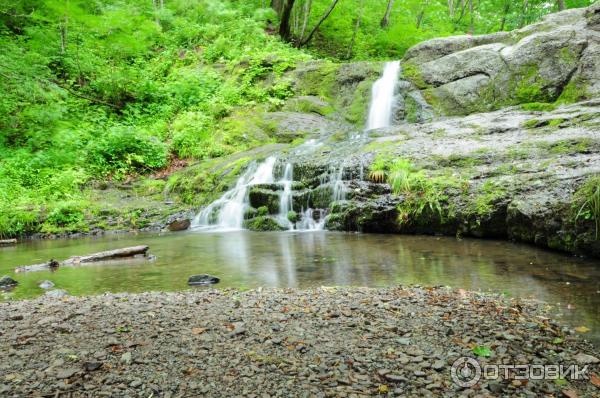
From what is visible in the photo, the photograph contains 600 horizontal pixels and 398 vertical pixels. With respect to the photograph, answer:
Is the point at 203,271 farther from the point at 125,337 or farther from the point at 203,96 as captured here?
the point at 203,96

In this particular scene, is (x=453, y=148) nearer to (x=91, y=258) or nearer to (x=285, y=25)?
(x=91, y=258)

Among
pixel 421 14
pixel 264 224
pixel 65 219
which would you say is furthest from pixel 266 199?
pixel 421 14

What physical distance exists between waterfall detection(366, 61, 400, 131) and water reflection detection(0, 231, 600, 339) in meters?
7.08

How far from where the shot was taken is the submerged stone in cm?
527

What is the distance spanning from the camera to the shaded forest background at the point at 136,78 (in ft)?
40.7

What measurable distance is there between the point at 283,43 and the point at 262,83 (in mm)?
4763

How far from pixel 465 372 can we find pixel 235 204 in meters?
9.33

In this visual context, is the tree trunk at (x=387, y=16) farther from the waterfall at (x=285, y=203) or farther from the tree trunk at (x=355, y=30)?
the waterfall at (x=285, y=203)

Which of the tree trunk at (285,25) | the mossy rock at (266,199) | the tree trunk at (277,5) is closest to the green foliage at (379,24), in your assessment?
the tree trunk at (277,5)

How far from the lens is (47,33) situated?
52.4ft

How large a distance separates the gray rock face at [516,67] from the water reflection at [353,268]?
7728 millimetres

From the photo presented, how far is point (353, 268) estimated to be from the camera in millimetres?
5801

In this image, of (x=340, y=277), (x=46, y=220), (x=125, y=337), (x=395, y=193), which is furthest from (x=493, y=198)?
(x=46, y=220)

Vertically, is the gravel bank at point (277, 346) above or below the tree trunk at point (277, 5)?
below
